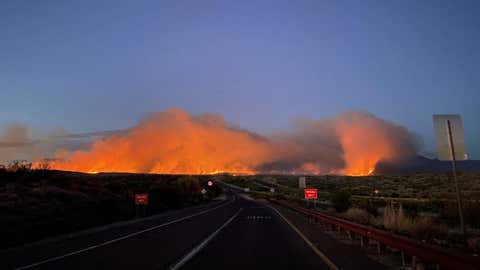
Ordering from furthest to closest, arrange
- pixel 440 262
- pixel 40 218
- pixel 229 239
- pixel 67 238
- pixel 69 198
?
pixel 69 198, pixel 40 218, pixel 67 238, pixel 229 239, pixel 440 262

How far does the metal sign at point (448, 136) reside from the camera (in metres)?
12.1

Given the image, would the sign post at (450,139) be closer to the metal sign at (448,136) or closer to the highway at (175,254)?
the metal sign at (448,136)

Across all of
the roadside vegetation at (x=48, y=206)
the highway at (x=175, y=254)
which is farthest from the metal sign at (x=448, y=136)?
the roadside vegetation at (x=48, y=206)

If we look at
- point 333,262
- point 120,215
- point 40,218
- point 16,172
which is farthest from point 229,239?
point 16,172

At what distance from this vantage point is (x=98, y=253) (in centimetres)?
1422

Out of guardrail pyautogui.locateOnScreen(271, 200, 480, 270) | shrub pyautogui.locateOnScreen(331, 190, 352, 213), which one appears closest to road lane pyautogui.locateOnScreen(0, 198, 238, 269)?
guardrail pyautogui.locateOnScreen(271, 200, 480, 270)

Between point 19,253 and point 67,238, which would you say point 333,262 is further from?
point 67,238

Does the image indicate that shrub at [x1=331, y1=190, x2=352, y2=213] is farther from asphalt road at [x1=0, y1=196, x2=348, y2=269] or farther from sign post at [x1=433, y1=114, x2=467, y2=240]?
sign post at [x1=433, y1=114, x2=467, y2=240]

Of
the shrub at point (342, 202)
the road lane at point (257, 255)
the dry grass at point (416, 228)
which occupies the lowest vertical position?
the road lane at point (257, 255)

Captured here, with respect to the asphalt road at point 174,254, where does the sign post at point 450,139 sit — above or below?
above

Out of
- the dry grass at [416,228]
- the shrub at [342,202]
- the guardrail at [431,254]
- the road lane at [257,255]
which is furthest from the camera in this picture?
the shrub at [342,202]

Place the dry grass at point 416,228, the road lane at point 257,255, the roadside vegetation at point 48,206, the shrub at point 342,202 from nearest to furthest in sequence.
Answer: the road lane at point 257,255, the dry grass at point 416,228, the roadside vegetation at point 48,206, the shrub at point 342,202

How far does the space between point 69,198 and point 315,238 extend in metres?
26.8

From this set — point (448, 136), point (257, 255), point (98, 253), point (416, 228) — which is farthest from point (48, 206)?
point (448, 136)
